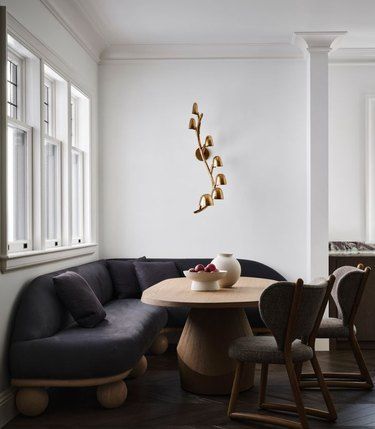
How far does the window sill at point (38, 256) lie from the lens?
367 centimetres

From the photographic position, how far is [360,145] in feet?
21.4

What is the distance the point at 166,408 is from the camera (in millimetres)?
3904

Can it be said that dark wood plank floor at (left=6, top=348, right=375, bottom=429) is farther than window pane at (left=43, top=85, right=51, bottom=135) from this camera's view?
No

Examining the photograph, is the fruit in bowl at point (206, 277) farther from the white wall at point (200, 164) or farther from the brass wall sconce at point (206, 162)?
the white wall at point (200, 164)

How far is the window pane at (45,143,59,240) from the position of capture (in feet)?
16.2

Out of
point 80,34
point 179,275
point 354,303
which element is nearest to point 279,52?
point 80,34

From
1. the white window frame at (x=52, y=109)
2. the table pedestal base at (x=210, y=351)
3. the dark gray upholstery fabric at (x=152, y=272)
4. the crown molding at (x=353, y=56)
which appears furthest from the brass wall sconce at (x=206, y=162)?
the table pedestal base at (x=210, y=351)

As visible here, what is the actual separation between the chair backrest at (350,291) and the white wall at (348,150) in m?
2.24

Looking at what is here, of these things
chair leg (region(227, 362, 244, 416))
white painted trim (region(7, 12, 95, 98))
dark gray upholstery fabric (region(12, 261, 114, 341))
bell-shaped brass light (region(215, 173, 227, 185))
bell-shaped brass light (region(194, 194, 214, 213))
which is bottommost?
chair leg (region(227, 362, 244, 416))

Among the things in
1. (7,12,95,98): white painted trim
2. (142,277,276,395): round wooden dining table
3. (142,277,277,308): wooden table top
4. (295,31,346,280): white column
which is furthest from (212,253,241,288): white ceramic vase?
(7,12,95,98): white painted trim

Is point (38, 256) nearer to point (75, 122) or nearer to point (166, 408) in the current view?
point (166, 408)

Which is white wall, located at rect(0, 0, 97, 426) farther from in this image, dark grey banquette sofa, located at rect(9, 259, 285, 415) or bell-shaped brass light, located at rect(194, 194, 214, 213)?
bell-shaped brass light, located at rect(194, 194, 214, 213)

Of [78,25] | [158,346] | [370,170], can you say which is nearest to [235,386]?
[158,346]

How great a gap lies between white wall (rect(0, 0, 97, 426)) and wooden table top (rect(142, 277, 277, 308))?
0.84 metres
